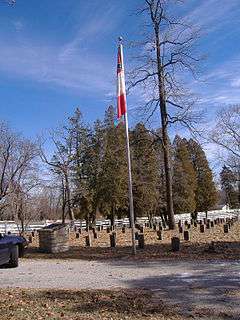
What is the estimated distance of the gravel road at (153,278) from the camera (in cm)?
750

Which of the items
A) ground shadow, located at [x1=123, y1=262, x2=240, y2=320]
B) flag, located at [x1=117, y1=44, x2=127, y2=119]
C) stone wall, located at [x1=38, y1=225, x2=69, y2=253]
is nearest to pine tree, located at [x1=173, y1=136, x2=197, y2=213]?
stone wall, located at [x1=38, y1=225, x2=69, y2=253]

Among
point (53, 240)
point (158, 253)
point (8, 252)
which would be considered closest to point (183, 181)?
point (53, 240)

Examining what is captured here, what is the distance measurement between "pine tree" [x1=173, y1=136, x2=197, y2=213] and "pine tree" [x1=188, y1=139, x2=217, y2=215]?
3762 millimetres

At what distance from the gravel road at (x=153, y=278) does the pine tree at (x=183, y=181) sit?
38.3 m

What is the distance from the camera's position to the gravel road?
7.50 m

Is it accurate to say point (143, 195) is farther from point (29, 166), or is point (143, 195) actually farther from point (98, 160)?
point (29, 166)

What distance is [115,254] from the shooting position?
565 inches

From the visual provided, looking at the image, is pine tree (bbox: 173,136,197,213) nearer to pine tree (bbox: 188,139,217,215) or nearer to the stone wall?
pine tree (bbox: 188,139,217,215)

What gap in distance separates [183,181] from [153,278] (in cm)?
4241

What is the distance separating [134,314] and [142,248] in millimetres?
9029

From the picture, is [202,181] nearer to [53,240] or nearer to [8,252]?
[53,240]

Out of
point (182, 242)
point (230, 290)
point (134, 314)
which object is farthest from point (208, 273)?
point (182, 242)

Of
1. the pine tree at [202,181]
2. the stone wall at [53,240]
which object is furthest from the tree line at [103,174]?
the stone wall at [53,240]

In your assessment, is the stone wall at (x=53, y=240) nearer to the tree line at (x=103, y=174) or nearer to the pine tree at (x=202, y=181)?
the tree line at (x=103, y=174)
